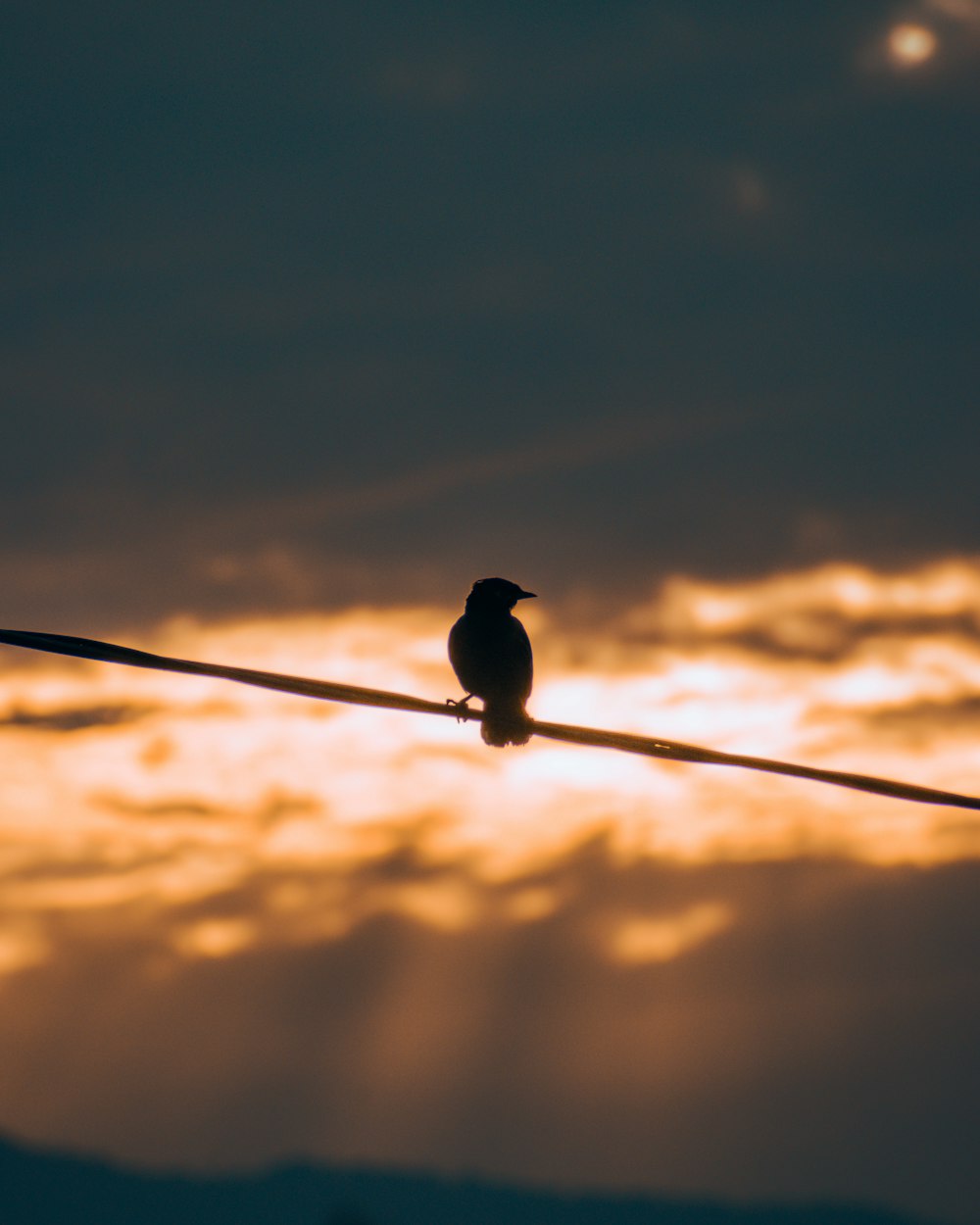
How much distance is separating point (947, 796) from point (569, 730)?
69.5 inches

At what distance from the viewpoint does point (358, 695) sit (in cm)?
678

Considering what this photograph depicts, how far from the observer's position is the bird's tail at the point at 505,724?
7.48 metres

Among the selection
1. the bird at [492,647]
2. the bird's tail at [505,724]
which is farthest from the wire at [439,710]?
the bird at [492,647]

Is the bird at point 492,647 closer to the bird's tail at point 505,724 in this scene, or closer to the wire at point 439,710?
the bird's tail at point 505,724

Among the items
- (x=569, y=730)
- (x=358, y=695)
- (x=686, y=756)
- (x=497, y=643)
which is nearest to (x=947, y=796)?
(x=686, y=756)

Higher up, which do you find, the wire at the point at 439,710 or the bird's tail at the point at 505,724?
the bird's tail at the point at 505,724

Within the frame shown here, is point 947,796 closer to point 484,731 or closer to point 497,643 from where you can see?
point 484,731

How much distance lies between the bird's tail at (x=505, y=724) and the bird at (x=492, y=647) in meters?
0.01

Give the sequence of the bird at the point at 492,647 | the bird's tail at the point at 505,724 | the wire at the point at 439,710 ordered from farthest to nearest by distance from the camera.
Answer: the bird at the point at 492,647 → the bird's tail at the point at 505,724 → the wire at the point at 439,710

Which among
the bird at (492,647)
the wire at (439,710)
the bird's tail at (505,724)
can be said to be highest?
the bird at (492,647)

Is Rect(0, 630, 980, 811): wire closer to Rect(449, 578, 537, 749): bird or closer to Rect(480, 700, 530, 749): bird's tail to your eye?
Rect(480, 700, 530, 749): bird's tail

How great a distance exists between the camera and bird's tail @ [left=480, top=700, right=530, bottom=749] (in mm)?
7481

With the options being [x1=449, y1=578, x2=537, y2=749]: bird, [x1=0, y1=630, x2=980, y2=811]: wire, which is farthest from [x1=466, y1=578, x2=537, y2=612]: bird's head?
[x1=0, y1=630, x2=980, y2=811]: wire

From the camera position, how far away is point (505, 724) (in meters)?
7.53
